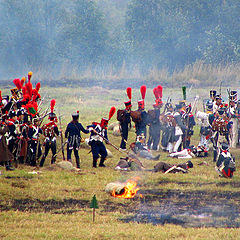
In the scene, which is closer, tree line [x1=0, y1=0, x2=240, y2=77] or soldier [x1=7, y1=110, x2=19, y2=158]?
→ soldier [x1=7, y1=110, x2=19, y2=158]

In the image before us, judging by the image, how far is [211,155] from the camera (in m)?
20.0

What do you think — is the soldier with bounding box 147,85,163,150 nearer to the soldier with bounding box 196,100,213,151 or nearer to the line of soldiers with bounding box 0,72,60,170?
the soldier with bounding box 196,100,213,151

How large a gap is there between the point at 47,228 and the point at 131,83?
1442 inches

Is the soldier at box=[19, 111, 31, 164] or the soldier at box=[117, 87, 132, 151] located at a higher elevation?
the soldier at box=[117, 87, 132, 151]

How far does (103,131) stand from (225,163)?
436cm

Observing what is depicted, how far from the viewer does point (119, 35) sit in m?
61.1

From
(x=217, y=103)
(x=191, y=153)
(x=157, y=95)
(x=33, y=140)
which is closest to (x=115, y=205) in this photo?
(x=33, y=140)

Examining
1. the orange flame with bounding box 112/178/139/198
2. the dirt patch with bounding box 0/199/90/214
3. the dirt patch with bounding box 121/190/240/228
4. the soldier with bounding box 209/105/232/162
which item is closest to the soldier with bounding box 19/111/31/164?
the dirt patch with bounding box 0/199/90/214

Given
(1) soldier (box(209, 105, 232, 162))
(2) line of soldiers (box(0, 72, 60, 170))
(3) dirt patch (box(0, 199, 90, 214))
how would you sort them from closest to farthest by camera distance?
(3) dirt patch (box(0, 199, 90, 214)), (2) line of soldiers (box(0, 72, 60, 170)), (1) soldier (box(209, 105, 232, 162))

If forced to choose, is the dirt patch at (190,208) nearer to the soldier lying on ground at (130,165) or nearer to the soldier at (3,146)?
the soldier lying on ground at (130,165)

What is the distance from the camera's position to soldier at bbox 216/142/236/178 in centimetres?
1495

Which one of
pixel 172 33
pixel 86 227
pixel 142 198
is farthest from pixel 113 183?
pixel 172 33

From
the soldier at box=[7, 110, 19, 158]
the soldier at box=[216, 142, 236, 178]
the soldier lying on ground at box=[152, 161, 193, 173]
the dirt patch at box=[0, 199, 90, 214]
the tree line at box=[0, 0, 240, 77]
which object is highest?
the tree line at box=[0, 0, 240, 77]

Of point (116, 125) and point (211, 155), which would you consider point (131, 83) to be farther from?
point (211, 155)
